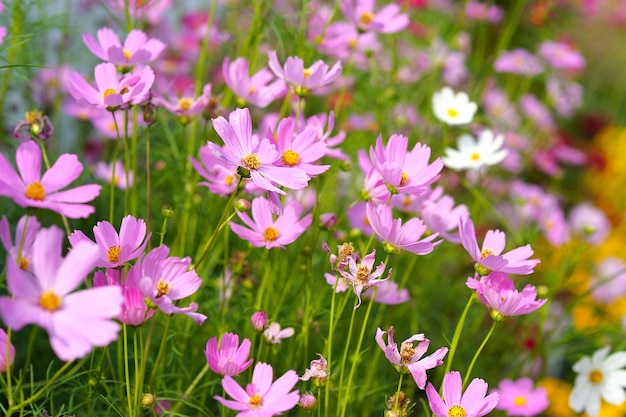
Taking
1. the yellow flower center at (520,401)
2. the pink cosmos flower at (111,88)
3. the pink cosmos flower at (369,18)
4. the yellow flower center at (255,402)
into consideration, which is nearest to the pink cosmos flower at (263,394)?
the yellow flower center at (255,402)

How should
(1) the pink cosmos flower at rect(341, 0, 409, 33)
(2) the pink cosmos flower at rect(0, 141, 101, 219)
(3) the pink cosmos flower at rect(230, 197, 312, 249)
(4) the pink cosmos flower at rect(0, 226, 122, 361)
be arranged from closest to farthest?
(4) the pink cosmos flower at rect(0, 226, 122, 361)
(2) the pink cosmos flower at rect(0, 141, 101, 219)
(3) the pink cosmos flower at rect(230, 197, 312, 249)
(1) the pink cosmos flower at rect(341, 0, 409, 33)

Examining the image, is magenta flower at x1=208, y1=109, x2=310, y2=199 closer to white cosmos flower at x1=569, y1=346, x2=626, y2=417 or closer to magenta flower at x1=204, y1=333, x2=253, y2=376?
magenta flower at x1=204, y1=333, x2=253, y2=376

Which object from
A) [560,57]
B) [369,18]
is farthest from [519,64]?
[369,18]

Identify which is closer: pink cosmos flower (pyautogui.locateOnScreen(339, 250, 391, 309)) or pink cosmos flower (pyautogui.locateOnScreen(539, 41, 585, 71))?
pink cosmos flower (pyautogui.locateOnScreen(339, 250, 391, 309))

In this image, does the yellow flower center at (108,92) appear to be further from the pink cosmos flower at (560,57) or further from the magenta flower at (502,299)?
the pink cosmos flower at (560,57)

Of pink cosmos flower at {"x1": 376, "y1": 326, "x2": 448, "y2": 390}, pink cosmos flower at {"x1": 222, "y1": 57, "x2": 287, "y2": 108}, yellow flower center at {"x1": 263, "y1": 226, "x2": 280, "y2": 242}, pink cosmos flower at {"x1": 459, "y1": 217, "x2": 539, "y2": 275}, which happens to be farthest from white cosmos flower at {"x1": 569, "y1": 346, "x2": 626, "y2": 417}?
pink cosmos flower at {"x1": 222, "y1": 57, "x2": 287, "y2": 108}

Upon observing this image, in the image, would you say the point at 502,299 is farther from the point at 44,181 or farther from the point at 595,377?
the point at 44,181
